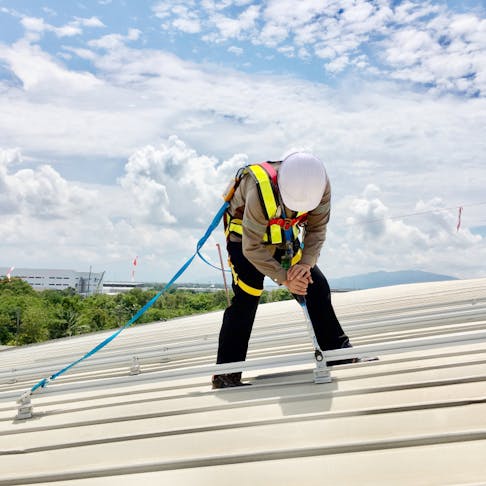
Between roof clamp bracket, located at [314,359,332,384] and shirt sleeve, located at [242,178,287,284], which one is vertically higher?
shirt sleeve, located at [242,178,287,284]

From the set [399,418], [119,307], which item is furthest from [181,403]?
[119,307]

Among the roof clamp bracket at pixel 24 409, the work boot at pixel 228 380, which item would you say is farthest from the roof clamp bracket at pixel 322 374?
the roof clamp bracket at pixel 24 409

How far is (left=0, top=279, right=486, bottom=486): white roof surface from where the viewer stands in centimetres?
163

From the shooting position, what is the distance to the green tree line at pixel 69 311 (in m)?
48.3

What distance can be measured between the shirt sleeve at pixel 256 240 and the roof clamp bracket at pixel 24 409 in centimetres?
155

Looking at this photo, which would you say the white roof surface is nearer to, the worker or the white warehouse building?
the worker

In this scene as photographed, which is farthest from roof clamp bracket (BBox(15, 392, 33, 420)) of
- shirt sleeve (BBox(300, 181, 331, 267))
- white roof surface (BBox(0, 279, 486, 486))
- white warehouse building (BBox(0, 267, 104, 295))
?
white warehouse building (BBox(0, 267, 104, 295))

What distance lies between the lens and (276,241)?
8.63 ft

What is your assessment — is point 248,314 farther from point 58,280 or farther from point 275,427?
point 58,280

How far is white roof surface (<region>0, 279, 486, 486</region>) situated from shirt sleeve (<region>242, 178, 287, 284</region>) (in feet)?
1.66

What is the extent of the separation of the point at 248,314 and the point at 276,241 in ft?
1.55

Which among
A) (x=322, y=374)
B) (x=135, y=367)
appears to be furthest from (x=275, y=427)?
(x=135, y=367)

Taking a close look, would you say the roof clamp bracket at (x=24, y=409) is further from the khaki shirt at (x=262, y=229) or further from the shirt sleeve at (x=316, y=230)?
the shirt sleeve at (x=316, y=230)

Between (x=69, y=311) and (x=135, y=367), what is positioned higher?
(x=135, y=367)
